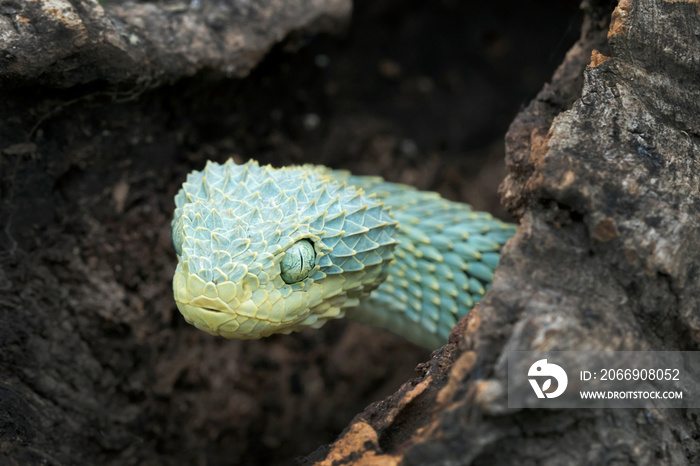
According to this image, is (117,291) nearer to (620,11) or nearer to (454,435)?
(454,435)

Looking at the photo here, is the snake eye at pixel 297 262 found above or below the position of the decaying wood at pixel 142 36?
below

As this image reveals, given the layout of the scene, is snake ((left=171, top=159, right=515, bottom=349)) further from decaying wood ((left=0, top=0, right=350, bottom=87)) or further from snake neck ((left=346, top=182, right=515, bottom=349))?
decaying wood ((left=0, top=0, right=350, bottom=87))

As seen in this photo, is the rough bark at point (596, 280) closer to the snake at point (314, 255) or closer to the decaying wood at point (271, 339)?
the decaying wood at point (271, 339)

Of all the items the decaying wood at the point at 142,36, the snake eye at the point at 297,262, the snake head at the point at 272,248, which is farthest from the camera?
the decaying wood at the point at 142,36

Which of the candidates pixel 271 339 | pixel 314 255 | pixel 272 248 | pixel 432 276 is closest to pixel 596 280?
pixel 314 255

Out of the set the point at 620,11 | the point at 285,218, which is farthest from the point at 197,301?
the point at 620,11

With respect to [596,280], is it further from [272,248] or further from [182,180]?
[182,180]

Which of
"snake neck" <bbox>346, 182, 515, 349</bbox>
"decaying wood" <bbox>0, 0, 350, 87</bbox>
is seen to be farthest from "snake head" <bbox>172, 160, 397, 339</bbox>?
"decaying wood" <bbox>0, 0, 350, 87</bbox>

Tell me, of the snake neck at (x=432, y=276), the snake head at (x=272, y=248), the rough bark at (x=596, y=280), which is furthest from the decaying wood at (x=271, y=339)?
the snake neck at (x=432, y=276)
